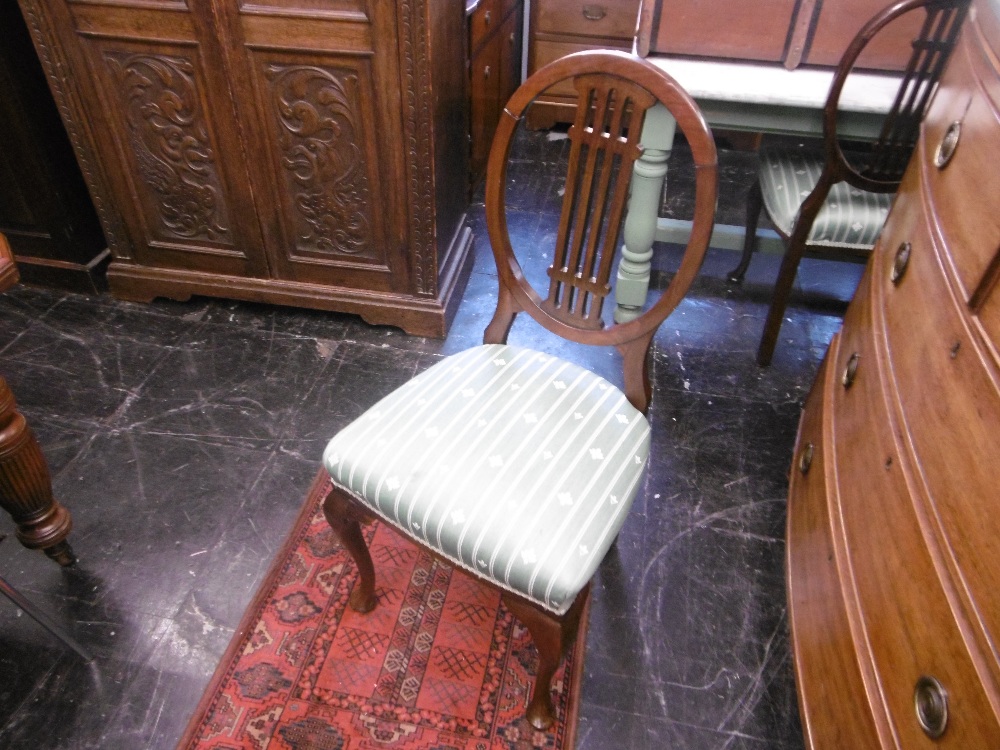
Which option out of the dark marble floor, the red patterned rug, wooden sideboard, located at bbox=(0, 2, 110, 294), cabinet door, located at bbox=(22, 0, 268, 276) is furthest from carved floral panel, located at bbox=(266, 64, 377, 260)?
the red patterned rug

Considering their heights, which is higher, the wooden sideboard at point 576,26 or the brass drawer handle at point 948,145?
the brass drawer handle at point 948,145

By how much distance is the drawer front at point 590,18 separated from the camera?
290 centimetres

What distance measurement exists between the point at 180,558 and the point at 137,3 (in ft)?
4.42

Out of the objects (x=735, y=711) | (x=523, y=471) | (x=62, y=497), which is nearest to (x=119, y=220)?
(x=62, y=497)

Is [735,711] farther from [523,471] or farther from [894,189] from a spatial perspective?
[894,189]

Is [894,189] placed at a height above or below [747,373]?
above

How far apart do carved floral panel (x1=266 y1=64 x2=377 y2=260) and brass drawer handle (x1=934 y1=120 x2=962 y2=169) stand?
51.3 inches

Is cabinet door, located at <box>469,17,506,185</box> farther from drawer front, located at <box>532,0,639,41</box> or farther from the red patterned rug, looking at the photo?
the red patterned rug

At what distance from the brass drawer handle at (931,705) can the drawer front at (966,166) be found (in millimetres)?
455

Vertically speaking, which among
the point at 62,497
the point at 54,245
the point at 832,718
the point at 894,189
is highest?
the point at 894,189

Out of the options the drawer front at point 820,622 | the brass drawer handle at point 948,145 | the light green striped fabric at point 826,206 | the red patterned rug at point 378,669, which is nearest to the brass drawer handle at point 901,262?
the brass drawer handle at point 948,145

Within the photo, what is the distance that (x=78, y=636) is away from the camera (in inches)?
56.1

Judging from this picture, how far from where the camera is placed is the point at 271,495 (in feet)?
5.62

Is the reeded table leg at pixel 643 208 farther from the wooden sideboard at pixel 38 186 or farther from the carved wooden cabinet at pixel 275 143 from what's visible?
the wooden sideboard at pixel 38 186
